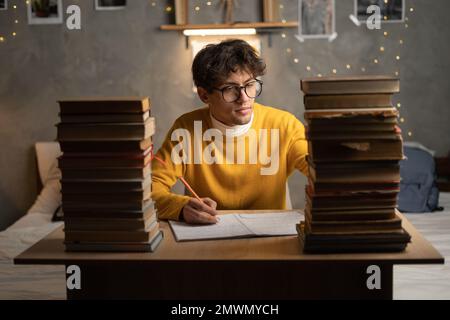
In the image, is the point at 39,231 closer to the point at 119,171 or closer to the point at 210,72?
the point at 210,72

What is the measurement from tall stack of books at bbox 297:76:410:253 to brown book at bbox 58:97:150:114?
0.40m

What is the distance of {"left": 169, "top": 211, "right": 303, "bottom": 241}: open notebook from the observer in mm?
1758

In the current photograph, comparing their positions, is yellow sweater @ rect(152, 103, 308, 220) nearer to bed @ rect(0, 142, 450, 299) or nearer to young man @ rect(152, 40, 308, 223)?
young man @ rect(152, 40, 308, 223)

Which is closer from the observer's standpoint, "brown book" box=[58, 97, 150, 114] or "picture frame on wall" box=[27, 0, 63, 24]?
"brown book" box=[58, 97, 150, 114]

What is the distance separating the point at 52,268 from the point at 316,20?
88.3 inches

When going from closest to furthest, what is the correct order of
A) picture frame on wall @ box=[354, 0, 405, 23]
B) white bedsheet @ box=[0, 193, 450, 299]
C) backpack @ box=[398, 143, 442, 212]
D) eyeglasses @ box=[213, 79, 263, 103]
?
eyeglasses @ box=[213, 79, 263, 103], white bedsheet @ box=[0, 193, 450, 299], backpack @ box=[398, 143, 442, 212], picture frame on wall @ box=[354, 0, 405, 23]

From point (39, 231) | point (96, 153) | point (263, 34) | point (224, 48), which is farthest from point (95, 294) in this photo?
point (263, 34)

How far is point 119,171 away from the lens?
162 cm

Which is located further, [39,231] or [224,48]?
[39,231]

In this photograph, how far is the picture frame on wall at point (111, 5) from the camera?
13.4 ft

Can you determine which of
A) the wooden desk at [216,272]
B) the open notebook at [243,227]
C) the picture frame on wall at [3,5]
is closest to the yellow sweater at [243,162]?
the open notebook at [243,227]

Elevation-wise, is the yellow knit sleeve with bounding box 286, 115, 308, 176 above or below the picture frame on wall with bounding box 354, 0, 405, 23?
below

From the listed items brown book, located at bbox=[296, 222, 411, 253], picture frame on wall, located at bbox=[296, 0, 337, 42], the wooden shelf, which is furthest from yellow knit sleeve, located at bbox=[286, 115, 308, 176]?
picture frame on wall, located at bbox=[296, 0, 337, 42]

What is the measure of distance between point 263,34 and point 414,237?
2579mm
